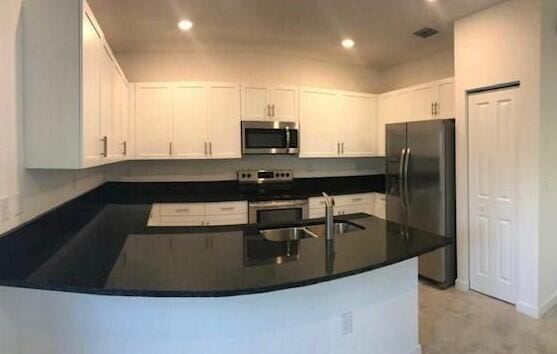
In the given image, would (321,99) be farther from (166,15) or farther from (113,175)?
(113,175)

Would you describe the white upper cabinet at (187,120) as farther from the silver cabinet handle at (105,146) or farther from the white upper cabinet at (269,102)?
the silver cabinet handle at (105,146)

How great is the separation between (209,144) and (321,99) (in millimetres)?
1564

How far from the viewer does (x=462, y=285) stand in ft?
11.5

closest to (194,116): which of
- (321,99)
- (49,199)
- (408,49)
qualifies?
(321,99)

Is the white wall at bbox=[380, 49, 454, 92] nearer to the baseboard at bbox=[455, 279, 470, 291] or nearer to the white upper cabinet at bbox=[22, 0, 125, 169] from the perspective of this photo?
the baseboard at bbox=[455, 279, 470, 291]

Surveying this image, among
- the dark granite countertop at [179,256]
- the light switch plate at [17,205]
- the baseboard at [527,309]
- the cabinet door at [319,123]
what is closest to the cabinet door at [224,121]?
the cabinet door at [319,123]

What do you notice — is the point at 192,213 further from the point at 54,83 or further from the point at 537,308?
the point at 537,308

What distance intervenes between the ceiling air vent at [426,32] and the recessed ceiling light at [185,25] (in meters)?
A: 2.37

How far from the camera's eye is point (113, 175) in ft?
14.0

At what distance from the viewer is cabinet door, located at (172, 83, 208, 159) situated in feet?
13.4

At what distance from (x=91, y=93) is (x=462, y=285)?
359 cm

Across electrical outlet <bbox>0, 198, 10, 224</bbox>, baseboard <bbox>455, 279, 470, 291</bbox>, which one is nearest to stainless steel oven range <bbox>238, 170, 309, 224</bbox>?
baseboard <bbox>455, 279, 470, 291</bbox>

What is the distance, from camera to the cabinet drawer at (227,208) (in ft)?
12.8

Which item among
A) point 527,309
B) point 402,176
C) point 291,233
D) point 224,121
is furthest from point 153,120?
point 527,309
